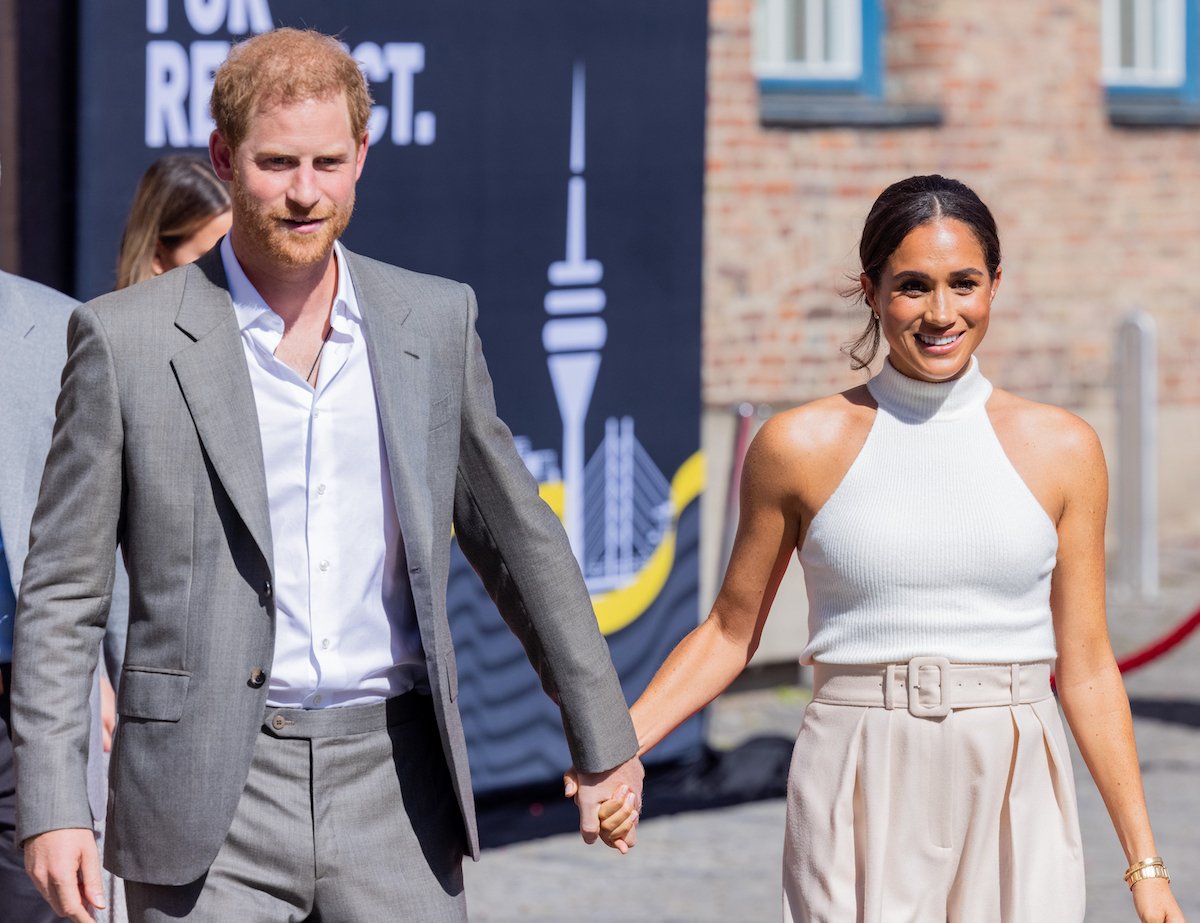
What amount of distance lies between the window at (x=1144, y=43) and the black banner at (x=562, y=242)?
240 inches

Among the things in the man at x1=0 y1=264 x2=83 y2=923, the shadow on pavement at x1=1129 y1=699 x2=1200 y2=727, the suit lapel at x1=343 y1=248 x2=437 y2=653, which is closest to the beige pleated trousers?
the suit lapel at x1=343 y1=248 x2=437 y2=653

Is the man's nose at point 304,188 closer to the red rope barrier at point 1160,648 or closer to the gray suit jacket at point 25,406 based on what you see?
the gray suit jacket at point 25,406

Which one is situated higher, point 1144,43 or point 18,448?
point 1144,43

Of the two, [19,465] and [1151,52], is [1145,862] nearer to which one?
[19,465]

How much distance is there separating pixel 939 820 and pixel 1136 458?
8.85m

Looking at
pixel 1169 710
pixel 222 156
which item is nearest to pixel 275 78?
pixel 222 156

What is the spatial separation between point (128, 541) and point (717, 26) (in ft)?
24.7

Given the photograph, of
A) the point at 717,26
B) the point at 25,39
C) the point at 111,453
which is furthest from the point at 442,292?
the point at 717,26

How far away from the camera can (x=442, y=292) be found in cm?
336

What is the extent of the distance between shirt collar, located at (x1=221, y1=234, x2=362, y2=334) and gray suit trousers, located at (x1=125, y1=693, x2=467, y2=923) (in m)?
0.56

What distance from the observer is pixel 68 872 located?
118 inches

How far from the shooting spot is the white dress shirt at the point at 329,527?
123 inches

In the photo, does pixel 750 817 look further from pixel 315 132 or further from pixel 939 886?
pixel 315 132

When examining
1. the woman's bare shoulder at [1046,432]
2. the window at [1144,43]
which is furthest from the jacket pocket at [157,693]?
the window at [1144,43]
